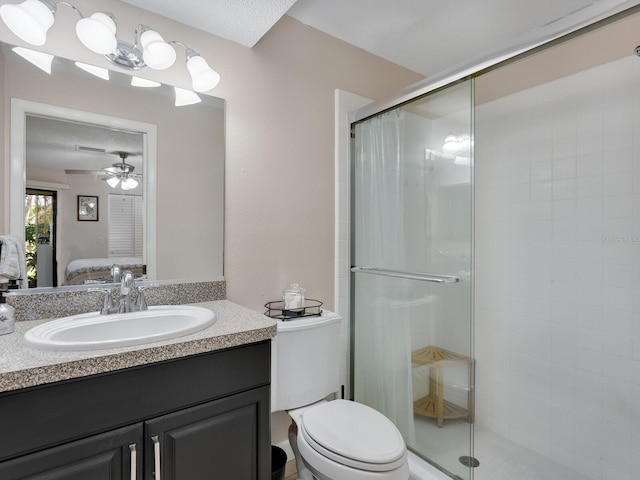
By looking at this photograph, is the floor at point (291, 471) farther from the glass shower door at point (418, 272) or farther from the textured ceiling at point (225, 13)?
the textured ceiling at point (225, 13)

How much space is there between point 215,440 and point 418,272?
3.83ft

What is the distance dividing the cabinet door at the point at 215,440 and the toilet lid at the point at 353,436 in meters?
0.23

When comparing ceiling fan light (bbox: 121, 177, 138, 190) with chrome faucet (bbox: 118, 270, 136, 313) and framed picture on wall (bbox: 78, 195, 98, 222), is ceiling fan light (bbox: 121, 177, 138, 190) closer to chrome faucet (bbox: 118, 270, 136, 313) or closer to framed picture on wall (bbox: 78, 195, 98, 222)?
framed picture on wall (bbox: 78, 195, 98, 222)

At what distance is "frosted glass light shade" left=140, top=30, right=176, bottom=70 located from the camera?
138cm

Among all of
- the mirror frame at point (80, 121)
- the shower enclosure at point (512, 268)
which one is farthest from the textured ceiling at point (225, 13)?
the shower enclosure at point (512, 268)

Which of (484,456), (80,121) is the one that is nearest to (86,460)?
(80,121)

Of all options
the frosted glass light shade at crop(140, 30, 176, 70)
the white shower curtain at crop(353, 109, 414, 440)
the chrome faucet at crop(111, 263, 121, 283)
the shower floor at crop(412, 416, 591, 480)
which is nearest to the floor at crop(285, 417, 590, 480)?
the shower floor at crop(412, 416, 591, 480)

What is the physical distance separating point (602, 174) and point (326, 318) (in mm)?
1565

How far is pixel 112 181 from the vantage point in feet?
4.73

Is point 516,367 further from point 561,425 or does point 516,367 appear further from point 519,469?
point 519,469

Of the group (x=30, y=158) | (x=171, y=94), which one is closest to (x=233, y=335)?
(x=30, y=158)

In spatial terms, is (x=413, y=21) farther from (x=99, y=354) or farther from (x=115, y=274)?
(x=99, y=354)

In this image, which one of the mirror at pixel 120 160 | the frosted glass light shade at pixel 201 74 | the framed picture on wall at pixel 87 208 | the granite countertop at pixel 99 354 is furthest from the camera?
the frosted glass light shade at pixel 201 74

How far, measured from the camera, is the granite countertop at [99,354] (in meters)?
0.81
